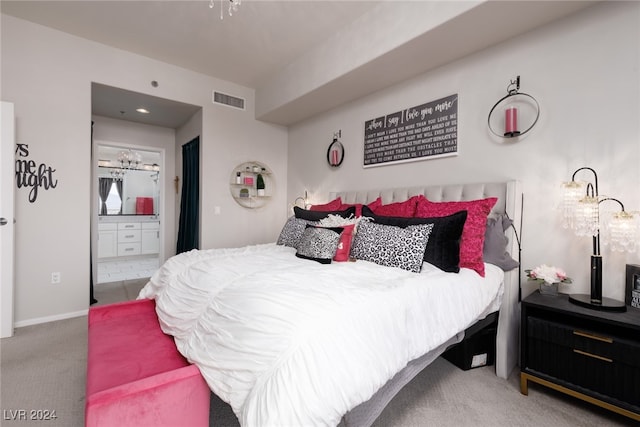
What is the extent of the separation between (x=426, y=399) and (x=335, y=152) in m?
2.83

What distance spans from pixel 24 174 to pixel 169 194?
213 centimetres

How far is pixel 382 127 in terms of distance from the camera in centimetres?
323

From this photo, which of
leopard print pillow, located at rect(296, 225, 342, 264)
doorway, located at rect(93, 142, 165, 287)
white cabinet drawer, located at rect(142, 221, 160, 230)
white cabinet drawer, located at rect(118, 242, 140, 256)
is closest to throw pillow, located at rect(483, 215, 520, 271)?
leopard print pillow, located at rect(296, 225, 342, 264)

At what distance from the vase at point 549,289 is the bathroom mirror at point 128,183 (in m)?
7.25

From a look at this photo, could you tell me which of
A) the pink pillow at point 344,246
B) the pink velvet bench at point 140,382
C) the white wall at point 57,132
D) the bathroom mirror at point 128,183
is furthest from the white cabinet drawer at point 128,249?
the pink pillow at point 344,246

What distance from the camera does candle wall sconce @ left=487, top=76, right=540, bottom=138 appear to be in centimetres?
220

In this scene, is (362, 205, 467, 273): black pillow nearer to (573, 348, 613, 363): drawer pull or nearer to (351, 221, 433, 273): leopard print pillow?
(351, 221, 433, 273): leopard print pillow

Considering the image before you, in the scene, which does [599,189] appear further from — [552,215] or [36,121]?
[36,121]

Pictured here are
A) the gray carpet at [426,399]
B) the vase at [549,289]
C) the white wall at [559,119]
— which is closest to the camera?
the gray carpet at [426,399]

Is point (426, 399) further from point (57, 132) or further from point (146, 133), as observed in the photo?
point (146, 133)

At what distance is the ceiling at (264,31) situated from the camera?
2.13m

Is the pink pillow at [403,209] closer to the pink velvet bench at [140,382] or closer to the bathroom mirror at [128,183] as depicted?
the pink velvet bench at [140,382]

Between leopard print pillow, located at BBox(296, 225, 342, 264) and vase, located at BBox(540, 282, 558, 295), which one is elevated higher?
leopard print pillow, located at BBox(296, 225, 342, 264)

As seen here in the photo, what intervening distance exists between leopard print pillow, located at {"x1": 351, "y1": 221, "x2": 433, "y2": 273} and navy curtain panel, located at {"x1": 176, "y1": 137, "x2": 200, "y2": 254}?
8.96 feet
